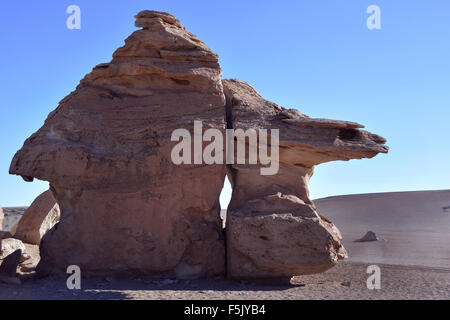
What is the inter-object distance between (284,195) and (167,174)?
7.29 ft

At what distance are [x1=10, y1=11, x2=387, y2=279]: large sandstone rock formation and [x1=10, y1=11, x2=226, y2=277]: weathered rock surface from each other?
0.02 m

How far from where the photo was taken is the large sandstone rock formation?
25.2ft

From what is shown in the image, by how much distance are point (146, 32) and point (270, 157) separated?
3.53 meters

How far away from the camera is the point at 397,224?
29.5 metres

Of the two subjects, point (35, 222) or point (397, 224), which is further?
point (397, 224)

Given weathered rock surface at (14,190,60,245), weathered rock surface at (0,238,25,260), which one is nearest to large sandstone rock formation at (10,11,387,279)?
weathered rock surface at (0,238,25,260)

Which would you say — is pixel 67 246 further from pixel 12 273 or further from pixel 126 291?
pixel 126 291

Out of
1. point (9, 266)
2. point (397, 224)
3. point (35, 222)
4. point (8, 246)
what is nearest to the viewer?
point (9, 266)

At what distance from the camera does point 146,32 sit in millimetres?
8727

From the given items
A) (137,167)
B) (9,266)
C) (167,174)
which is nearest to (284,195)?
(167,174)

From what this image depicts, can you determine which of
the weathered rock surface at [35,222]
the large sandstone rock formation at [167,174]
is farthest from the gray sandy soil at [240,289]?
the weathered rock surface at [35,222]

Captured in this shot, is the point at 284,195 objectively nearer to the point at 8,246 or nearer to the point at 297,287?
the point at 297,287

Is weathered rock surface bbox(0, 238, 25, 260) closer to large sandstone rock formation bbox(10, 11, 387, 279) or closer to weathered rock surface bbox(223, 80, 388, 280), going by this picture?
large sandstone rock formation bbox(10, 11, 387, 279)
